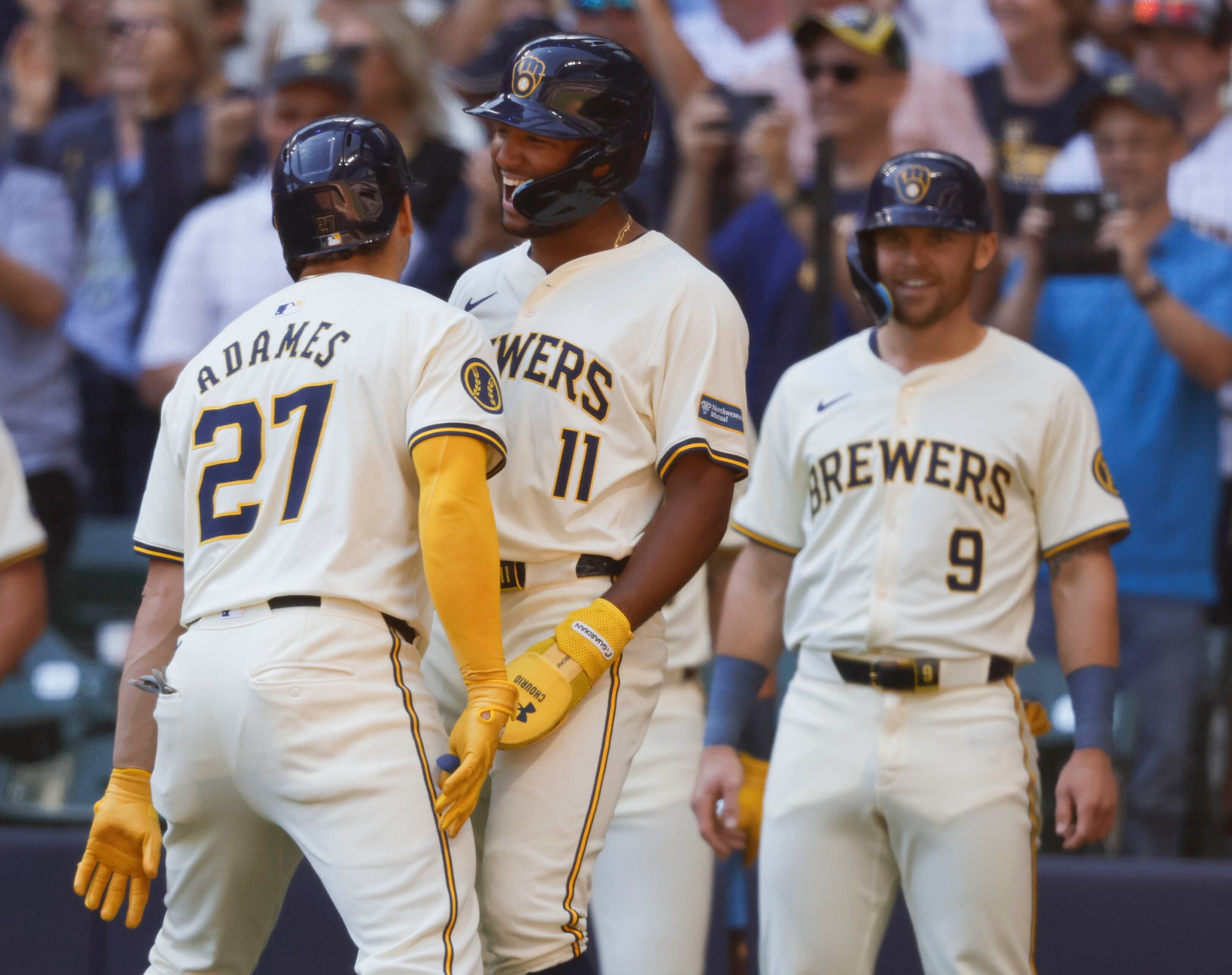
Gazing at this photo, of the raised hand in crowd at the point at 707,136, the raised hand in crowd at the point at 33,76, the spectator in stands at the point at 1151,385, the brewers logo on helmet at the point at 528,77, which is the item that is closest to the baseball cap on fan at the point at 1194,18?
the spectator in stands at the point at 1151,385

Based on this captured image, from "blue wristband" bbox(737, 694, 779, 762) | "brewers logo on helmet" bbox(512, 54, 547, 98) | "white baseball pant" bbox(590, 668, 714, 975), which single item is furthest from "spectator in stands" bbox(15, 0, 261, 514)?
"brewers logo on helmet" bbox(512, 54, 547, 98)

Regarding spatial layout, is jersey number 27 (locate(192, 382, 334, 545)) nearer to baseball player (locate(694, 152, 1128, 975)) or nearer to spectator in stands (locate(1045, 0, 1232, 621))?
baseball player (locate(694, 152, 1128, 975))

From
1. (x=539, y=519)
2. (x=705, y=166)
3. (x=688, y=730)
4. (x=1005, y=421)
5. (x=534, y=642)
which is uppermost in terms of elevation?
(x=705, y=166)

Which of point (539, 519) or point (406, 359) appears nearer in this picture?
point (406, 359)

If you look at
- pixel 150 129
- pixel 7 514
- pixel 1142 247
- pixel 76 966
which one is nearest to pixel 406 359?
pixel 7 514

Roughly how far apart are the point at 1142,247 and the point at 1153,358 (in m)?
0.34

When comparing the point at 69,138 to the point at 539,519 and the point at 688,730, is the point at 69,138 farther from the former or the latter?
the point at 539,519

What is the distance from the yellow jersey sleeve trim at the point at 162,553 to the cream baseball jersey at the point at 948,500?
52.2 inches

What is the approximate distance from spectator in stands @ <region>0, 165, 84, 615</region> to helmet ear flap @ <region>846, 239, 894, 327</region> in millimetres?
3229

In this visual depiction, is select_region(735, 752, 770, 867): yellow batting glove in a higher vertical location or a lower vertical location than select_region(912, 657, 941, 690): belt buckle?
lower

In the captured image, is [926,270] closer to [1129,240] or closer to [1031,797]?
[1031,797]

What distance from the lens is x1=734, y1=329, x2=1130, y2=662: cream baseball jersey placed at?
3.12 m

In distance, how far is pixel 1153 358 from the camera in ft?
15.5

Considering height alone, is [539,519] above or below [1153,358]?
below
